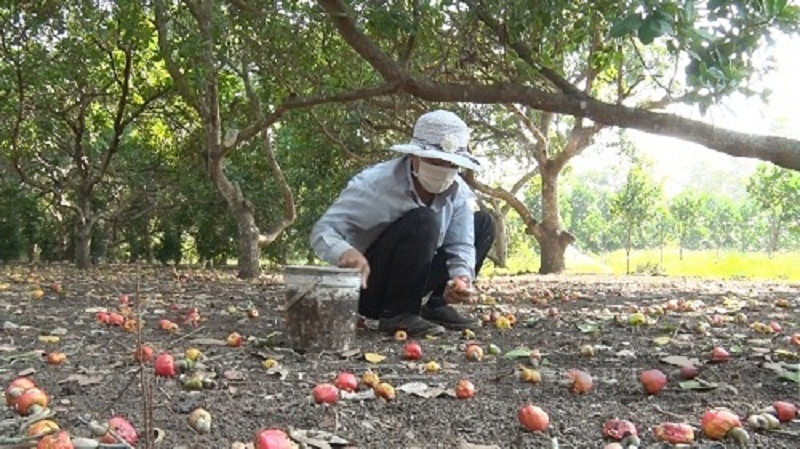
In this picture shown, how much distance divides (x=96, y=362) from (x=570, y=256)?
114ft

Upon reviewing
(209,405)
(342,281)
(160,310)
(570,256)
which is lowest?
(570,256)

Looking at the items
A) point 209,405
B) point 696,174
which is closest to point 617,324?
point 209,405

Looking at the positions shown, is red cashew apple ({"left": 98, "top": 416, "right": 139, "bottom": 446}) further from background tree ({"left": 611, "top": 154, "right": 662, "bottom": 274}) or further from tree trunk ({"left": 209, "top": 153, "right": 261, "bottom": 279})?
background tree ({"left": 611, "top": 154, "right": 662, "bottom": 274})

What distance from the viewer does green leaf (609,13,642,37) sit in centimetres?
285

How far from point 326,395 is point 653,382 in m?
1.18

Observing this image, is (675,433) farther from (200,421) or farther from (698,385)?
(200,421)

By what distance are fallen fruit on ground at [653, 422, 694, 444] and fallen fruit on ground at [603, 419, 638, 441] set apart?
74mm

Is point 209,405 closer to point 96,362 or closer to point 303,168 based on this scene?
point 96,362

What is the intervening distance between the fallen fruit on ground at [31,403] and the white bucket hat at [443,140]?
1.99 m

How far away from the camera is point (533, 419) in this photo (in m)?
2.34

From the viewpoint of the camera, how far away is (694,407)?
2654 mm

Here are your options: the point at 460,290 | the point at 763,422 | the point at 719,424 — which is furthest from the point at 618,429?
the point at 460,290

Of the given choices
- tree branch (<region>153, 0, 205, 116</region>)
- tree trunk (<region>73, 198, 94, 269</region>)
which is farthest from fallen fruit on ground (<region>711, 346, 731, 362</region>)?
tree trunk (<region>73, 198, 94, 269</region>)

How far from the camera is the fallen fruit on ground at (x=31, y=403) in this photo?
2.41 meters
